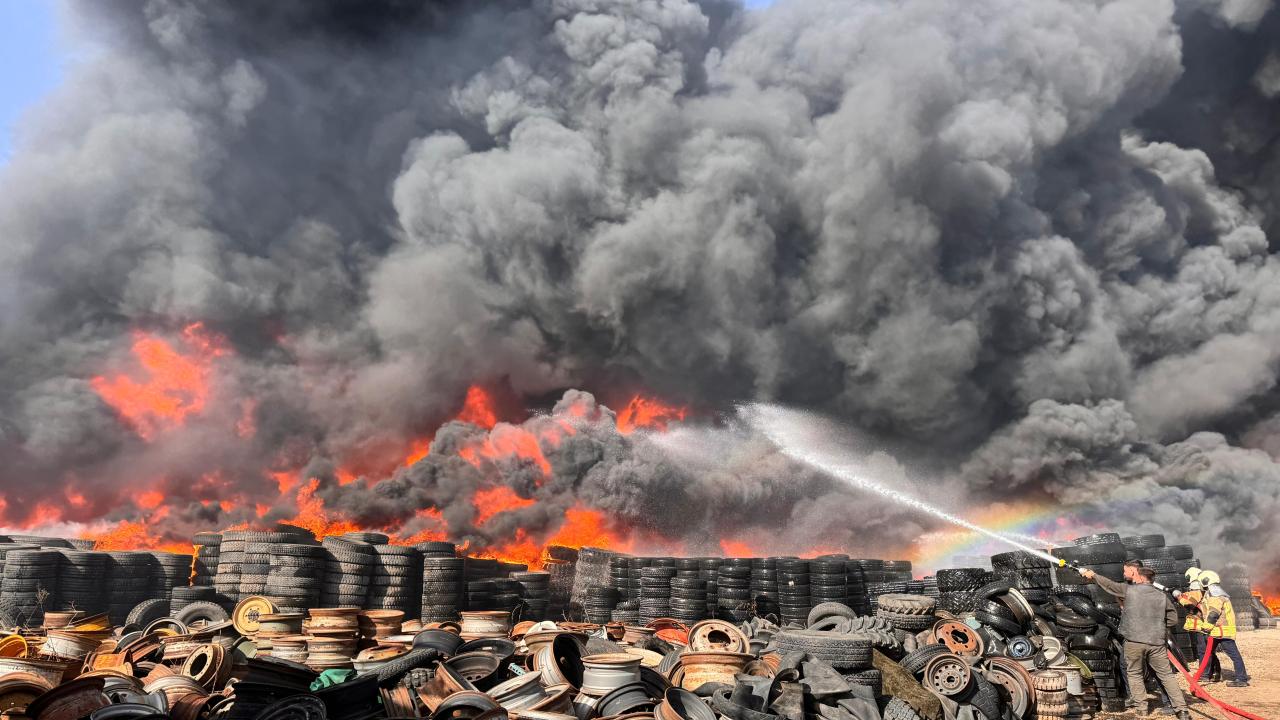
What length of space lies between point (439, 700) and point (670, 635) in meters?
8.06

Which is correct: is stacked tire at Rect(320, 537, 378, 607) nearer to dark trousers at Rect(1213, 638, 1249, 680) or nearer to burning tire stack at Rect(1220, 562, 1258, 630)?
dark trousers at Rect(1213, 638, 1249, 680)

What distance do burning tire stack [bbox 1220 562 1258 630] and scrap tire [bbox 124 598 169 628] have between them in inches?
1465

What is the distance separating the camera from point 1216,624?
13.6 metres

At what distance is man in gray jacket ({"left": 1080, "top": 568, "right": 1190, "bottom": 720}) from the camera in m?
11.0

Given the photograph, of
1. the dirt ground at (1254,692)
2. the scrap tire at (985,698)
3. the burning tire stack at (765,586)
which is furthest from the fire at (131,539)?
the dirt ground at (1254,692)

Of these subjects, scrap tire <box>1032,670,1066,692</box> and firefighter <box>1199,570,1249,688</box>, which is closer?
scrap tire <box>1032,670,1066,692</box>

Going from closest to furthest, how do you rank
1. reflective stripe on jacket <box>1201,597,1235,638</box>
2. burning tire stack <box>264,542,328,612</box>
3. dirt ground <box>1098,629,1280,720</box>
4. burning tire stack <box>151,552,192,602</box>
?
dirt ground <box>1098,629,1280,720</box> → reflective stripe on jacket <box>1201,597,1235,638</box> → burning tire stack <box>264,542,328,612</box> → burning tire stack <box>151,552,192,602</box>

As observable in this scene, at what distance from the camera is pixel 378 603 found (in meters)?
17.7

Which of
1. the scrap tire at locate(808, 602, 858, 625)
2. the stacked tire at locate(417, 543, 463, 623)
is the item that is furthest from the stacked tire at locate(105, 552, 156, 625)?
the scrap tire at locate(808, 602, 858, 625)

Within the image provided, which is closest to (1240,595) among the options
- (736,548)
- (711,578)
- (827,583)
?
(827,583)

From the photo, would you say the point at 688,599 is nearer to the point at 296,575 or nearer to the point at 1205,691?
the point at 296,575

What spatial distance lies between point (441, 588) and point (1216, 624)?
1709 cm

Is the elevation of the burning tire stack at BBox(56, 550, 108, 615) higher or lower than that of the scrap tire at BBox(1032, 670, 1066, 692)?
higher

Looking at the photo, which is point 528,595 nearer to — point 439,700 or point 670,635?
point 670,635
